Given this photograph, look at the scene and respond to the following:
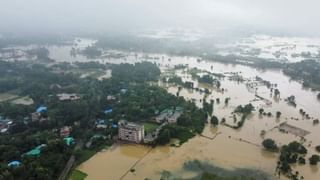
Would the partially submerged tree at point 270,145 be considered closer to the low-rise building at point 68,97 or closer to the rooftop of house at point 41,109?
the low-rise building at point 68,97

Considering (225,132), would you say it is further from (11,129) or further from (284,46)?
(284,46)

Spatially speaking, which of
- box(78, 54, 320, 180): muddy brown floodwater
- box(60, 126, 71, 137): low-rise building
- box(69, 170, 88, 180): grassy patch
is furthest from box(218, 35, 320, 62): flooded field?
box(69, 170, 88, 180): grassy patch

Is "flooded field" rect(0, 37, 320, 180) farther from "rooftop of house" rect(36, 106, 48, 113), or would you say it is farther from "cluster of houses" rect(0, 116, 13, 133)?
"rooftop of house" rect(36, 106, 48, 113)

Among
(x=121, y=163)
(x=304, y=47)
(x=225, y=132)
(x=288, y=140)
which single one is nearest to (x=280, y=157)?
(x=288, y=140)

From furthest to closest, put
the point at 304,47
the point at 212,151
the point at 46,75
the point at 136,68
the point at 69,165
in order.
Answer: the point at 304,47 → the point at 136,68 → the point at 46,75 → the point at 212,151 → the point at 69,165

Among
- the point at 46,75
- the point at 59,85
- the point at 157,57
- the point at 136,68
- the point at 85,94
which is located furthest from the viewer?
the point at 157,57

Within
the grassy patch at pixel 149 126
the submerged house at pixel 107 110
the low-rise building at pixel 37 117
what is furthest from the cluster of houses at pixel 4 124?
the grassy patch at pixel 149 126
